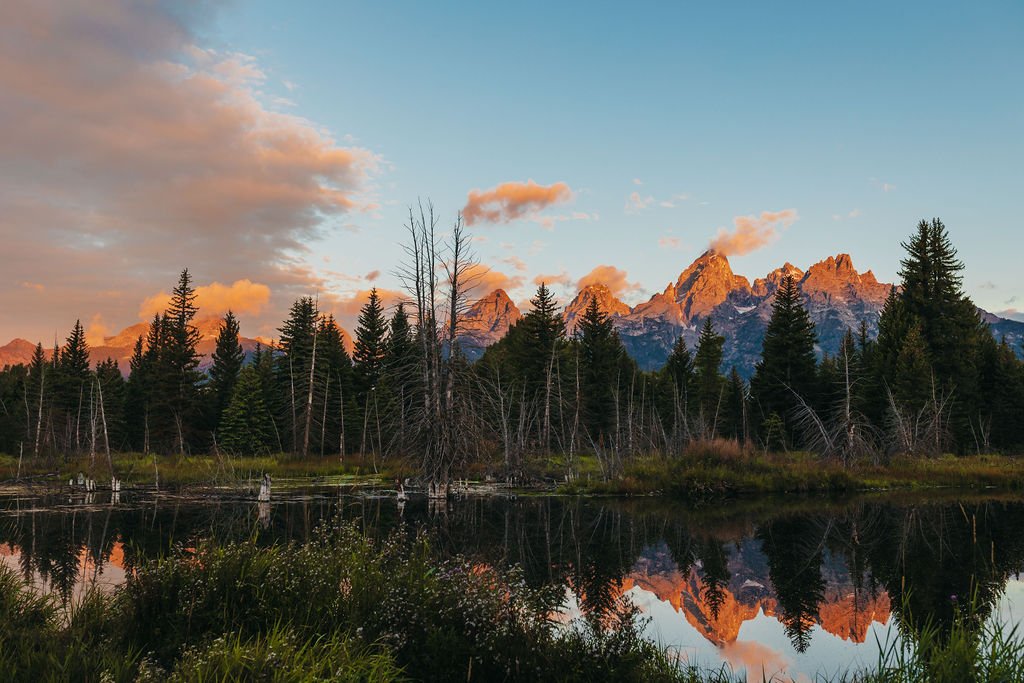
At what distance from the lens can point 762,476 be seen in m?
36.9

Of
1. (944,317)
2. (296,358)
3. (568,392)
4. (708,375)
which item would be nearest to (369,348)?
(296,358)

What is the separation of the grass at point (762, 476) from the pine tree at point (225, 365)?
160 ft

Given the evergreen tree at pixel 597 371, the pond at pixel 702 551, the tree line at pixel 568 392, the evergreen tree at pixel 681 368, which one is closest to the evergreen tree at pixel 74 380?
the tree line at pixel 568 392

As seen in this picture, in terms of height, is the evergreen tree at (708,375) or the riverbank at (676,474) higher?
the evergreen tree at (708,375)

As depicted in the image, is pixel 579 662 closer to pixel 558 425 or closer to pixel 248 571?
pixel 248 571

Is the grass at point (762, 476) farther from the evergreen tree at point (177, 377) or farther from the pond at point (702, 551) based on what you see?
the evergreen tree at point (177, 377)

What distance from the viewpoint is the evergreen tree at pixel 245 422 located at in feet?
201

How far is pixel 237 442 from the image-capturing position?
201 feet

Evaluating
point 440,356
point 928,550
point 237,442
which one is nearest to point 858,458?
point 928,550

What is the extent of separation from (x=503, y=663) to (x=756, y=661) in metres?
5.29

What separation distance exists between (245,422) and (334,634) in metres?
58.5

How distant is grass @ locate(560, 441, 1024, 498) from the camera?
35594 mm

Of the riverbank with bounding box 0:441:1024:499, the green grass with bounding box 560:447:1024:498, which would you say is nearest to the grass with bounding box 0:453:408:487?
the riverbank with bounding box 0:441:1024:499

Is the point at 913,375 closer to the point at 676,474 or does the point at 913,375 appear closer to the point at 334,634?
the point at 676,474
